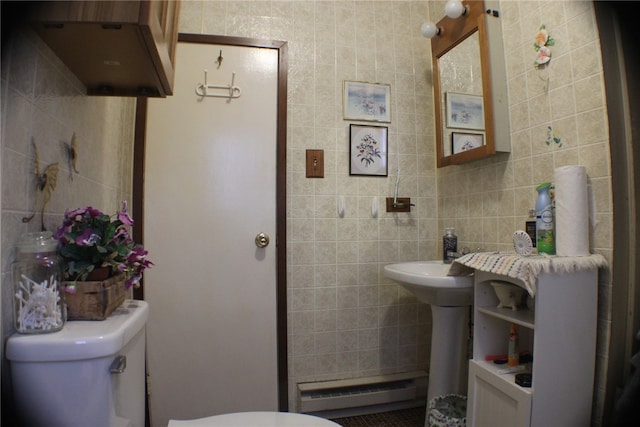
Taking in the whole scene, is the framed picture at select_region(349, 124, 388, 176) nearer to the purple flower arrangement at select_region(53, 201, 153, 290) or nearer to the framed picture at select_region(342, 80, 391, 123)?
the framed picture at select_region(342, 80, 391, 123)

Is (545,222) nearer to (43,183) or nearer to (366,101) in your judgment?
(366,101)

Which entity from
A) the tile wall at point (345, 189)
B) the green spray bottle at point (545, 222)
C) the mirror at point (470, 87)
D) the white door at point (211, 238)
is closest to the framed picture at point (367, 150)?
the tile wall at point (345, 189)

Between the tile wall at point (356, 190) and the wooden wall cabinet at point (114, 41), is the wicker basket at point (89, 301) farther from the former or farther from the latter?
the tile wall at point (356, 190)

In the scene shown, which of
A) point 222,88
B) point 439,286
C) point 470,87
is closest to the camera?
point 439,286

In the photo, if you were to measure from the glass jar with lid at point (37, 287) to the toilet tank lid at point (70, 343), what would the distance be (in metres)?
0.02

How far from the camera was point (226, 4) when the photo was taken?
1.56 meters

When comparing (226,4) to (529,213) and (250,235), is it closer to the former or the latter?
(250,235)

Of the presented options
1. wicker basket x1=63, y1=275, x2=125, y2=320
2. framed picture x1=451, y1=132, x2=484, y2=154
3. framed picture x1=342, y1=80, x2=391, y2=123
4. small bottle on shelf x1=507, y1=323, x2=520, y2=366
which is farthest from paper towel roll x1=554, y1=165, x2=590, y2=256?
wicker basket x1=63, y1=275, x2=125, y2=320

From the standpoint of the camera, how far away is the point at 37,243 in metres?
0.63

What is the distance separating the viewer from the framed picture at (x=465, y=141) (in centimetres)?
137

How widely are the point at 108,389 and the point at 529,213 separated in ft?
4.66

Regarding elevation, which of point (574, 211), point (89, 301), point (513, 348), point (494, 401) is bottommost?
point (494, 401)

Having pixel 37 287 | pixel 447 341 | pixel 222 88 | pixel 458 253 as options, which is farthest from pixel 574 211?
pixel 222 88

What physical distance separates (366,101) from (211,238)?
110cm
